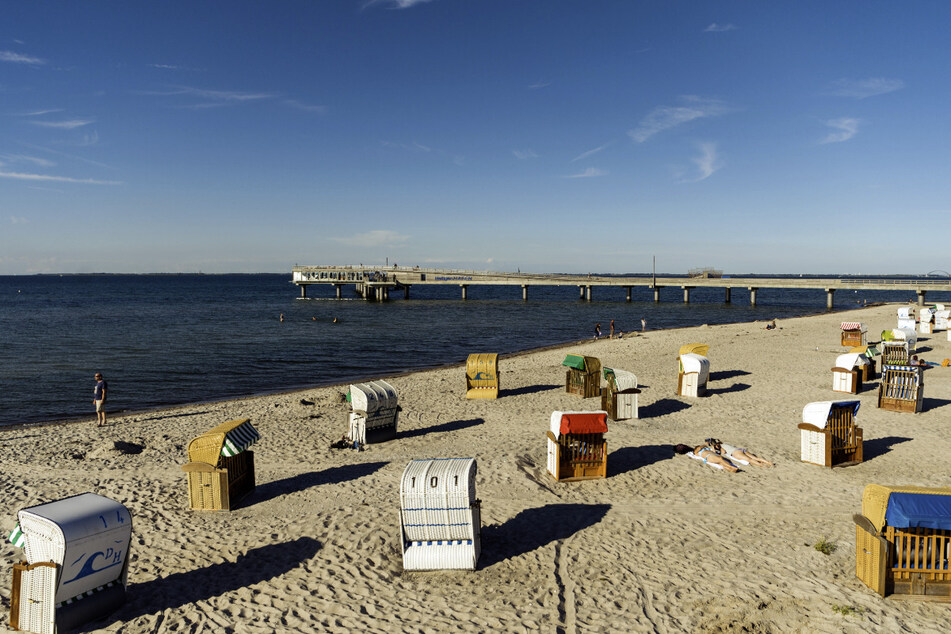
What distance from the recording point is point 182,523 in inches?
394

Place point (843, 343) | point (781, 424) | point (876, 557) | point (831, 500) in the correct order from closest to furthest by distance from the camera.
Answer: point (876, 557) < point (831, 500) < point (781, 424) < point (843, 343)

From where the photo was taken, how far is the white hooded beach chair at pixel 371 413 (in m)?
14.7

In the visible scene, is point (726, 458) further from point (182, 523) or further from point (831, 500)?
point (182, 523)

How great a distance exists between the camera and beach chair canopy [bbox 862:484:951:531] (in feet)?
23.2

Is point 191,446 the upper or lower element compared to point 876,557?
upper

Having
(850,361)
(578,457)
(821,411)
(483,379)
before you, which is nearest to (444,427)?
(483,379)

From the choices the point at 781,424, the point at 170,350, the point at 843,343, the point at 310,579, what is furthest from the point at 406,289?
the point at 310,579

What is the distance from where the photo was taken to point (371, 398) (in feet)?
48.1

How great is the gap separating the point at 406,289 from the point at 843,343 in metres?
71.9

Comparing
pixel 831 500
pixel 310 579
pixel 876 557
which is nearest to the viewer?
pixel 876 557

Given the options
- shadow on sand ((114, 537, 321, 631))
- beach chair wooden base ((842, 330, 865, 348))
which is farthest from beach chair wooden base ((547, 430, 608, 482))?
beach chair wooden base ((842, 330, 865, 348))

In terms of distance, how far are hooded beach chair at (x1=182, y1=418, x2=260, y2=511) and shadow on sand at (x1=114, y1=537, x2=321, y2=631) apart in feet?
5.86

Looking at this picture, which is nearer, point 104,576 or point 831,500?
point 104,576

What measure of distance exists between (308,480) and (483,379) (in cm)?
958
